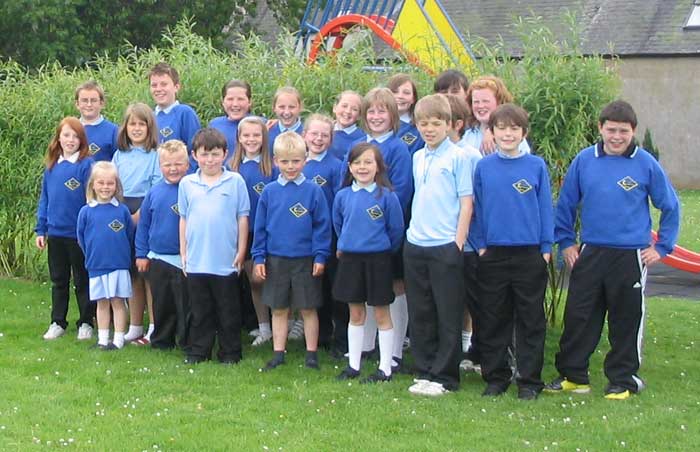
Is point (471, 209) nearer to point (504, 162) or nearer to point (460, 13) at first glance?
point (504, 162)

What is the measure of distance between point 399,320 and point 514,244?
4.40ft

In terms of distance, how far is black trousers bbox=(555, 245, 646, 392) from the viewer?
6.66 meters

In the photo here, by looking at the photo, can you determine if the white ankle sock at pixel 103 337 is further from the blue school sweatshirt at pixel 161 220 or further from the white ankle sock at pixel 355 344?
the white ankle sock at pixel 355 344

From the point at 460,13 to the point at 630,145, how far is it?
88.5 feet

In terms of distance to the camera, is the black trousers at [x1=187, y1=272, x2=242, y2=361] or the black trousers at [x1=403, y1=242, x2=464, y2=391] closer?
the black trousers at [x1=403, y1=242, x2=464, y2=391]

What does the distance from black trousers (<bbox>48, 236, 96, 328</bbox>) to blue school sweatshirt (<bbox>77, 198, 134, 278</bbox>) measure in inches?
18.3

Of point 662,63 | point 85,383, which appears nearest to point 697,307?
point 85,383

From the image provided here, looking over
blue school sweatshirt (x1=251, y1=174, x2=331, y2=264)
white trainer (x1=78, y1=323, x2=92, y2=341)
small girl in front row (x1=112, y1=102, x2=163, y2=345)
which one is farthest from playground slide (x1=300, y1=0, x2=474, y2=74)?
white trainer (x1=78, y1=323, x2=92, y2=341)

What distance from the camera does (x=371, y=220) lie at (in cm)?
709

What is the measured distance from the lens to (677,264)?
1312cm

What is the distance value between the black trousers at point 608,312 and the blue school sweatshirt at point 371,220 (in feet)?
3.93

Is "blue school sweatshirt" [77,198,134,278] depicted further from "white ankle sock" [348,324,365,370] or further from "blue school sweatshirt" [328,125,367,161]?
"white ankle sock" [348,324,365,370]

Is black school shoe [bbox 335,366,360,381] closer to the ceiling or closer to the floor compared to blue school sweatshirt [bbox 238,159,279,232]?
closer to the floor

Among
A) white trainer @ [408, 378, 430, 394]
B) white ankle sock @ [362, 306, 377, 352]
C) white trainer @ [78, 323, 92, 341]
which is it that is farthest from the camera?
white trainer @ [78, 323, 92, 341]
